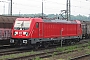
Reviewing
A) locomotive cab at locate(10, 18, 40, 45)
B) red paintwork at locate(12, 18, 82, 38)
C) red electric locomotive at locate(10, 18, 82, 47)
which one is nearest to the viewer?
locomotive cab at locate(10, 18, 40, 45)

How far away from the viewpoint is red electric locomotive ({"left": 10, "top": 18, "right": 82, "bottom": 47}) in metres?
20.0

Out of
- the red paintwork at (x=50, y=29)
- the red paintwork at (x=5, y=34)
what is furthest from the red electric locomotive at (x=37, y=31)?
the red paintwork at (x=5, y=34)

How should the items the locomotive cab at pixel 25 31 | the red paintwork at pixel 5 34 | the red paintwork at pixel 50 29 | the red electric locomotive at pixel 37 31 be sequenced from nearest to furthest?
the locomotive cab at pixel 25 31, the red electric locomotive at pixel 37 31, the red paintwork at pixel 50 29, the red paintwork at pixel 5 34

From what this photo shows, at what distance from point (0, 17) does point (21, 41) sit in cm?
421

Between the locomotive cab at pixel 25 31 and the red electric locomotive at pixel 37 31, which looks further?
the red electric locomotive at pixel 37 31

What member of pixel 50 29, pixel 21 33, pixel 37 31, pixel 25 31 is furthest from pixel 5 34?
pixel 50 29

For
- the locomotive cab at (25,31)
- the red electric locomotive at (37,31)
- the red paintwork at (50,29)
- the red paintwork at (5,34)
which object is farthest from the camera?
the red paintwork at (5,34)

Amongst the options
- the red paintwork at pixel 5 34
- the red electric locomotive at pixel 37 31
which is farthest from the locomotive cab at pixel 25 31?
the red paintwork at pixel 5 34

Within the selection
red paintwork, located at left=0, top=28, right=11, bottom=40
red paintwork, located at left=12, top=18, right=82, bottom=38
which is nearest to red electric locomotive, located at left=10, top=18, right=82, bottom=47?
red paintwork, located at left=12, top=18, right=82, bottom=38

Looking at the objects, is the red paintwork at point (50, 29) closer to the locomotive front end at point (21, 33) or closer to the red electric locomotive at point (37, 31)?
the red electric locomotive at point (37, 31)

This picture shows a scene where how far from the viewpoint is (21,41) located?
20.1 metres

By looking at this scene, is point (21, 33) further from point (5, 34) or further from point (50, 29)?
point (50, 29)

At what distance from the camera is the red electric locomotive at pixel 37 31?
20000mm

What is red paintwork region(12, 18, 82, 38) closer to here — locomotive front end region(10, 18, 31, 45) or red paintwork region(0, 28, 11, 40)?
locomotive front end region(10, 18, 31, 45)
